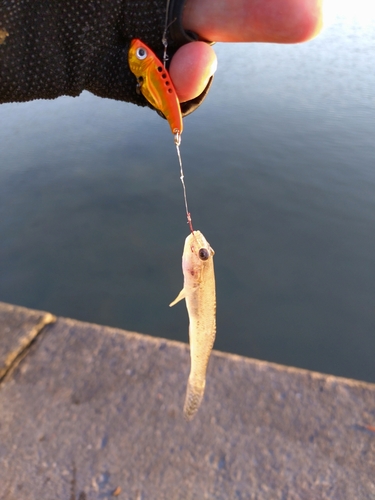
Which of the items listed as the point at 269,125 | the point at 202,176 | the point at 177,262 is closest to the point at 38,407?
the point at 177,262

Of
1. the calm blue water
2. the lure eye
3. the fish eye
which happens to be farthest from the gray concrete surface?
the lure eye

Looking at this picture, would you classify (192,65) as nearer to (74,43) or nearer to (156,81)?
(156,81)

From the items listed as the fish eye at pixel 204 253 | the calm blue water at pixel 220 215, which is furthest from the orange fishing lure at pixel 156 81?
the calm blue water at pixel 220 215

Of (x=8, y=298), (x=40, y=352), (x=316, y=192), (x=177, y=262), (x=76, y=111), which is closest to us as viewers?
(x=40, y=352)

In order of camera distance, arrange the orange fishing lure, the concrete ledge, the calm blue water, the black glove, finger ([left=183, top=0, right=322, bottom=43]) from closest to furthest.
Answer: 1. finger ([left=183, top=0, right=322, bottom=43])
2. the orange fishing lure
3. the black glove
4. the concrete ledge
5. the calm blue water

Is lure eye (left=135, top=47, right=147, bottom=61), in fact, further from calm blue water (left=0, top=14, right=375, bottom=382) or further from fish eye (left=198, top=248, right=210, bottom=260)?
calm blue water (left=0, top=14, right=375, bottom=382)

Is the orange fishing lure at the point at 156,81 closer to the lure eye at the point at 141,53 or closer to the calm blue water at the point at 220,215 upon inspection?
the lure eye at the point at 141,53

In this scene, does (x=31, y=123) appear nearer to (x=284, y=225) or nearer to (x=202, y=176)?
(x=202, y=176)
